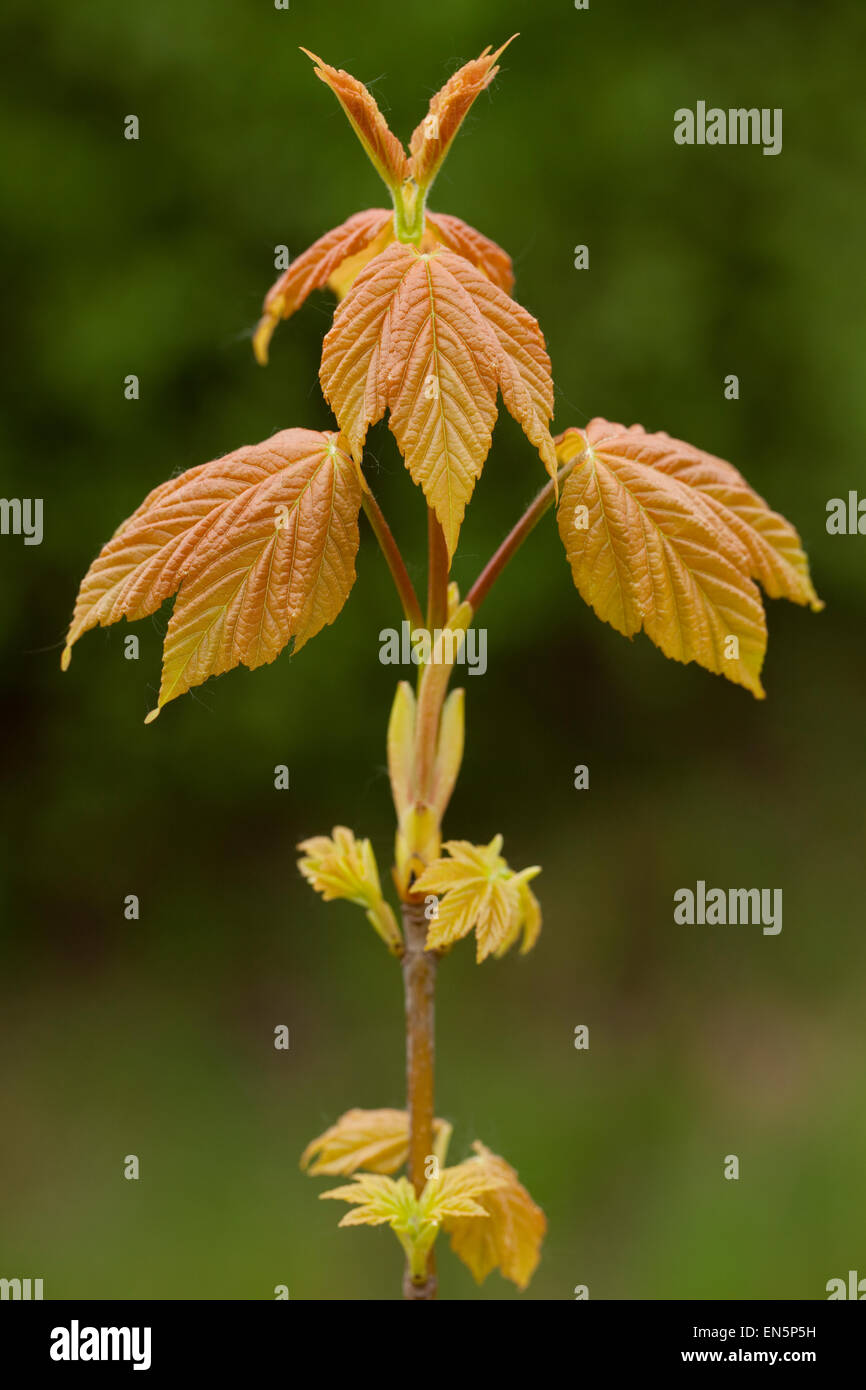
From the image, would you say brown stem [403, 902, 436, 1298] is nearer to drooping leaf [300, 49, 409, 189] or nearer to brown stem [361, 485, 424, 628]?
brown stem [361, 485, 424, 628]

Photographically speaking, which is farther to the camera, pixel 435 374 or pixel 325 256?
pixel 325 256

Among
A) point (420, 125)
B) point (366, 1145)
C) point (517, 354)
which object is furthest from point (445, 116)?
point (366, 1145)

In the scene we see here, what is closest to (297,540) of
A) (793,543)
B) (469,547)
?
(793,543)

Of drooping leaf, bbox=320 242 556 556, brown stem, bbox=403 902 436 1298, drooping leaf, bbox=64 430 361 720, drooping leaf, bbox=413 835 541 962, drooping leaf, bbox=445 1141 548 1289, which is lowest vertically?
drooping leaf, bbox=445 1141 548 1289

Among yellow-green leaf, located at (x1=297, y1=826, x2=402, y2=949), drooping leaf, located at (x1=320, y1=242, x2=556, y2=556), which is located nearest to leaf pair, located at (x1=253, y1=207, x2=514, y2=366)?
drooping leaf, located at (x1=320, y1=242, x2=556, y2=556)

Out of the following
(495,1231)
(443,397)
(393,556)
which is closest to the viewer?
(443,397)

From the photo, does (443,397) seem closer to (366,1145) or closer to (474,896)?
(474,896)

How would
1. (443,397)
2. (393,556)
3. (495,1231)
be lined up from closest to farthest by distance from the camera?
(443,397) < (393,556) < (495,1231)

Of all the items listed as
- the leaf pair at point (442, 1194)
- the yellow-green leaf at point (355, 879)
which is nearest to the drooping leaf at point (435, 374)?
the yellow-green leaf at point (355, 879)

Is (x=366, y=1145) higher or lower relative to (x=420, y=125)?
lower
